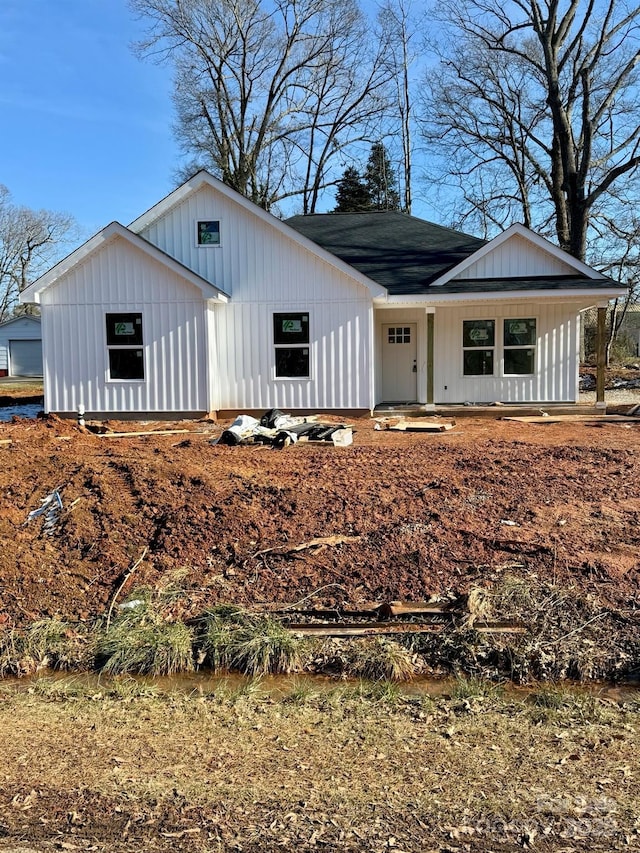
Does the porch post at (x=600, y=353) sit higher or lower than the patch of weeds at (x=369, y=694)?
higher

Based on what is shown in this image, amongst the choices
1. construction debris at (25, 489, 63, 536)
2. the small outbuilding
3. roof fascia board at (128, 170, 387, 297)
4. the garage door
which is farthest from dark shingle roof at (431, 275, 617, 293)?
the garage door

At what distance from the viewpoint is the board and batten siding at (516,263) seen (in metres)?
15.8

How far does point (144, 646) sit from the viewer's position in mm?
5203

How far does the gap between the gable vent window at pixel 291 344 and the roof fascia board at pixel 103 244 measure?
1391 millimetres

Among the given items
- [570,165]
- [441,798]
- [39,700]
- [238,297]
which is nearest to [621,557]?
[441,798]

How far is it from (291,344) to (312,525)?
903 cm

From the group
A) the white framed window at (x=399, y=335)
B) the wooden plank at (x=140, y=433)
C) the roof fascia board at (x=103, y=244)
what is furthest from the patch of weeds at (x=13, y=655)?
the white framed window at (x=399, y=335)

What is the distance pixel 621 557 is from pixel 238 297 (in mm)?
11212

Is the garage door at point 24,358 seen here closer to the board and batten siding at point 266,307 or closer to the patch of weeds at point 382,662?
the board and batten siding at point 266,307

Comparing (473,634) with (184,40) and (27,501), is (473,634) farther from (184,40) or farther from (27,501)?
(184,40)

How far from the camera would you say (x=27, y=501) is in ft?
25.0

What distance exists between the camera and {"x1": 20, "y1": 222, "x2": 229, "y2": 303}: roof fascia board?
1455 cm

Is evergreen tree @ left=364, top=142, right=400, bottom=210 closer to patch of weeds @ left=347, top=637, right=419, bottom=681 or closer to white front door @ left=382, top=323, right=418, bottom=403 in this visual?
white front door @ left=382, top=323, right=418, bottom=403

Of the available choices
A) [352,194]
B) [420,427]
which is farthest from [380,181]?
[420,427]
